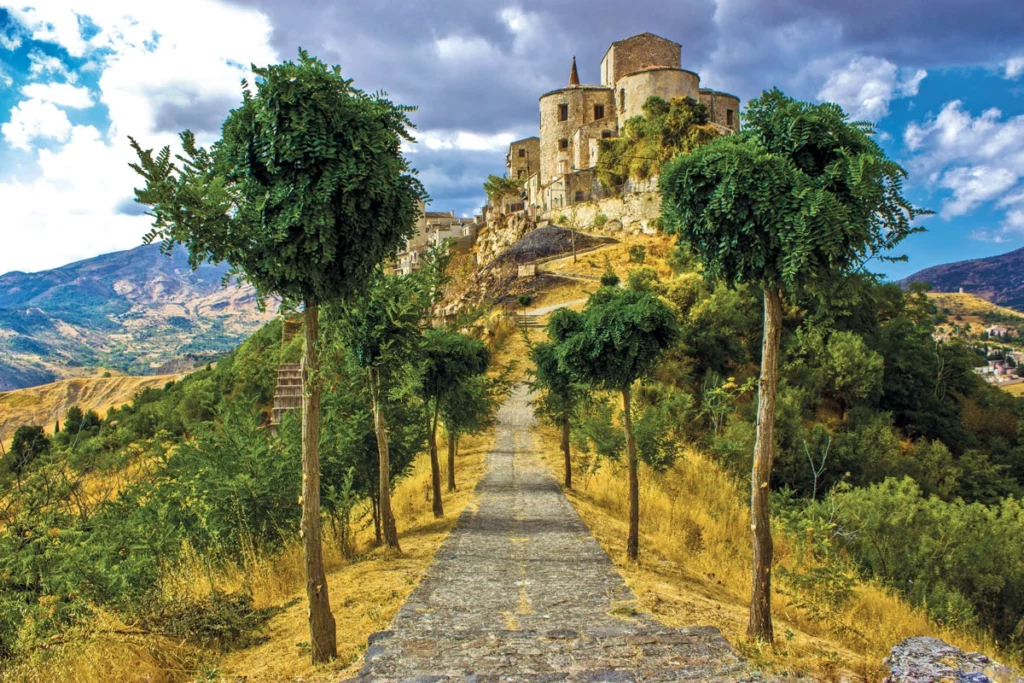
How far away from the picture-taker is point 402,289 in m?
9.03

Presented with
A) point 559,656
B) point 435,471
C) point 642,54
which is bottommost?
point 559,656

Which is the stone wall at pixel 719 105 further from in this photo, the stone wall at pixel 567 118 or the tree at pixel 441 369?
the tree at pixel 441 369

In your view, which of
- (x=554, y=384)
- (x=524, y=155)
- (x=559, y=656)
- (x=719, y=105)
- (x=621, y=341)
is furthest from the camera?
(x=524, y=155)

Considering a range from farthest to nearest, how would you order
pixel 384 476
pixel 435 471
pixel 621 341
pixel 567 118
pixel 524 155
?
pixel 524 155, pixel 567 118, pixel 435 471, pixel 621 341, pixel 384 476

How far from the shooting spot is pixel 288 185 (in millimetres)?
5191

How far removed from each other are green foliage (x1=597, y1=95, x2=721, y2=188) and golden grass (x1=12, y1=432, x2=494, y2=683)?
37.7 m

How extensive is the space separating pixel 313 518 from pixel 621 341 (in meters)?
5.28

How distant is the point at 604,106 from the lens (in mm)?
54156

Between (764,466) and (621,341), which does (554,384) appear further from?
(764,466)

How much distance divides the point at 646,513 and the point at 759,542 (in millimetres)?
6841

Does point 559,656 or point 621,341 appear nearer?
point 559,656

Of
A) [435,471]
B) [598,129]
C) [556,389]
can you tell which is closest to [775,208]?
[435,471]

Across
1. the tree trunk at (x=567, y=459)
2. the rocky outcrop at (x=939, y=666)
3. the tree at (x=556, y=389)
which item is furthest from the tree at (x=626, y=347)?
the tree trunk at (x=567, y=459)

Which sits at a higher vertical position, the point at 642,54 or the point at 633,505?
the point at 642,54
